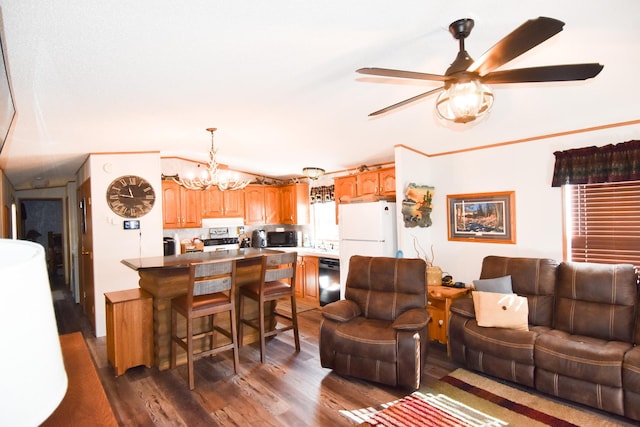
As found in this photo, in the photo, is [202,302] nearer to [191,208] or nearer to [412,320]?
[412,320]

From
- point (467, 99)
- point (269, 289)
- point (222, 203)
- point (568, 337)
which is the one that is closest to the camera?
point (467, 99)

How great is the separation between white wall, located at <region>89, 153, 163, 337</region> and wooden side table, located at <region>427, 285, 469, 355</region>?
369cm

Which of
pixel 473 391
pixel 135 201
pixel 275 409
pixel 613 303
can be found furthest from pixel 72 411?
pixel 135 201

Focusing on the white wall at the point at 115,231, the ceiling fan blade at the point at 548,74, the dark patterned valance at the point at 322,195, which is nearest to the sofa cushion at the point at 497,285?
the ceiling fan blade at the point at 548,74

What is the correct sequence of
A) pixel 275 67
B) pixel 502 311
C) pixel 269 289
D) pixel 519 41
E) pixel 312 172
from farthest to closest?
pixel 312 172
pixel 269 289
pixel 502 311
pixel 275 67
pixel 519 41

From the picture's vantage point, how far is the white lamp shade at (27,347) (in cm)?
44

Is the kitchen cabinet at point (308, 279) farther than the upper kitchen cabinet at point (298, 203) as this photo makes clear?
No

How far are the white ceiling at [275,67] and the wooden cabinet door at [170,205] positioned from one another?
5.24 feet

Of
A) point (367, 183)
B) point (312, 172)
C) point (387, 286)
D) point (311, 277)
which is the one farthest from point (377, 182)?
point (311, 277)

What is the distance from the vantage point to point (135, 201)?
4.77m

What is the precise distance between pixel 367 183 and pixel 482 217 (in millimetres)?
1638

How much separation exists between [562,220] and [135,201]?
5.13 m

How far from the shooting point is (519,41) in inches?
57.2

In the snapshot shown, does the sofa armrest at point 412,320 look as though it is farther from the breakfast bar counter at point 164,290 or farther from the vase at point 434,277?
the breakfast bar counter at point 164,290
